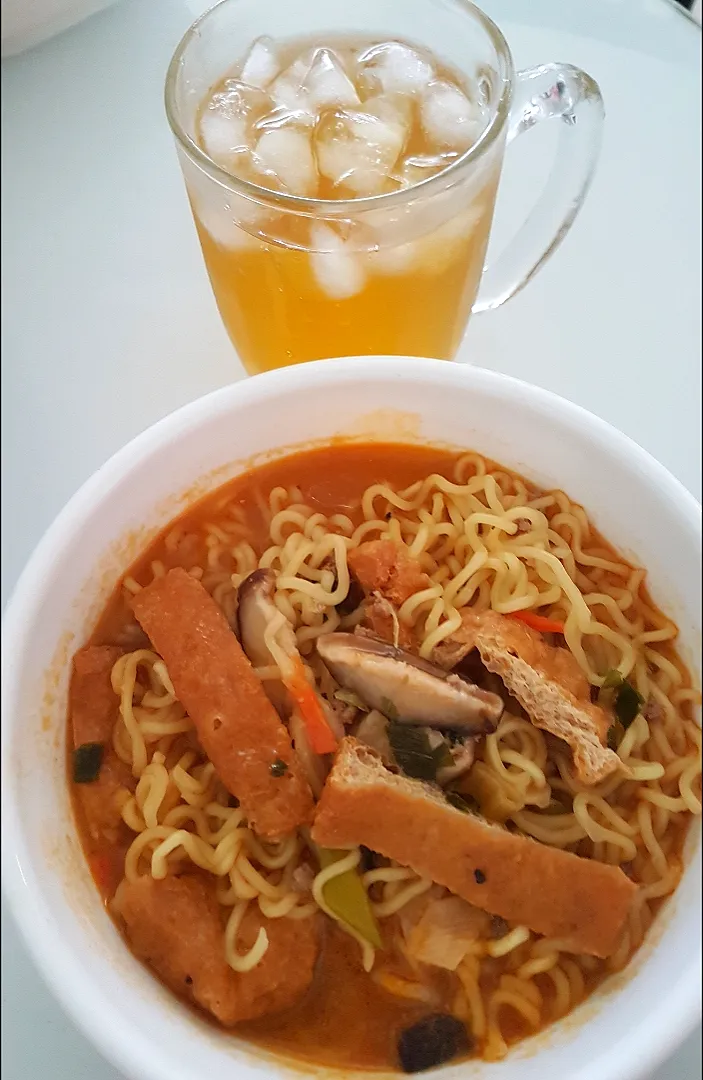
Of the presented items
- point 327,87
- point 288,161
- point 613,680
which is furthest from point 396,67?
point 613,680

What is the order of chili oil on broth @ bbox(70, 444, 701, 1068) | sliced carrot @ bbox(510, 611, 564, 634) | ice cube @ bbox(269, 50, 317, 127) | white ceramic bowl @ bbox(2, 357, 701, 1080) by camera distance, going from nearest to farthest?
white ceramic bowl @ bbox(2, 357, 701, 1080), chili oil on broth @ bbox(70, 444, 701, 1068), sliced carrot @ bbox(510, 611, 564, 634), ice cube @ bbox(269, 50, 317, 127)

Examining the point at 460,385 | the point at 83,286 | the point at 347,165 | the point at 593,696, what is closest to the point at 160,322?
the point at 83,286

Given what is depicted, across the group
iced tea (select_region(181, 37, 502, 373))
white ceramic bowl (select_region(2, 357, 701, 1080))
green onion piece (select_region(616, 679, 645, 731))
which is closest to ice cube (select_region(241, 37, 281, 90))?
iced tea (select_region(181, 37, 502, 373))

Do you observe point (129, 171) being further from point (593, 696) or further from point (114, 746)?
point (593, 696)

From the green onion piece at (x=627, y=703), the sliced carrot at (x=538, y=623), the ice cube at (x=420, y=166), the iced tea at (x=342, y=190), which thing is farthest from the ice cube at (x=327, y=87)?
the green onion piece at (x=627, y=703)

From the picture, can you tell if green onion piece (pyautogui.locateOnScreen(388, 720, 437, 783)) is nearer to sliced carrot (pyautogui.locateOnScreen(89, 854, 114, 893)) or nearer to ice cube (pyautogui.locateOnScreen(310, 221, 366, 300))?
sliced carrot (pyautogui.locateOnScreen(89, 854, 114, 893))
